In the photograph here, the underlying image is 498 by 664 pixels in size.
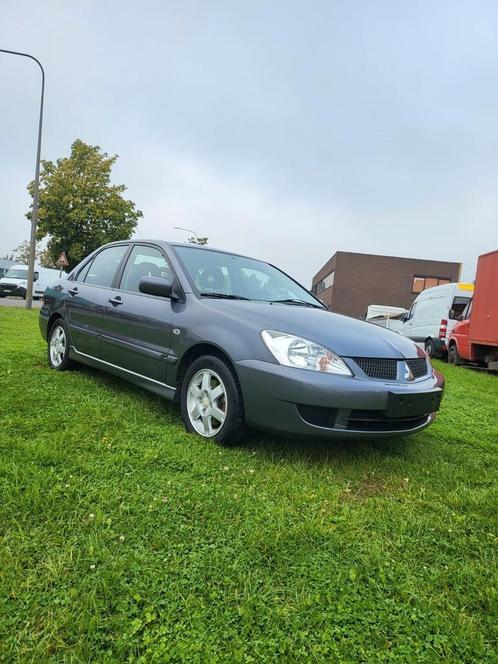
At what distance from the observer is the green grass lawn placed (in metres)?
1.62

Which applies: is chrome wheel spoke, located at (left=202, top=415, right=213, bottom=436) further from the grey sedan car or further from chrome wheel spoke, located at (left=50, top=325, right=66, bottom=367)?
chrome wheel spoke, located at (left=50, top=325, right=66, bottom=367)

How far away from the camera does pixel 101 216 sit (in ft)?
91.1

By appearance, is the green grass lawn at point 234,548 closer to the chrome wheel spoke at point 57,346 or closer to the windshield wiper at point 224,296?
the windshield wiper at point 224,296

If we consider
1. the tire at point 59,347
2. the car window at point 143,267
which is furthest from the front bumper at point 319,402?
the tire at point 59,347

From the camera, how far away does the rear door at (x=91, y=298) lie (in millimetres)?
4543

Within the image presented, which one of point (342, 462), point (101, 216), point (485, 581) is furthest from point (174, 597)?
point (101, 216)

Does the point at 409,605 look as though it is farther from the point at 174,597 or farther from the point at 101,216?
the point at 101,216

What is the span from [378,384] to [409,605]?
1360 mm

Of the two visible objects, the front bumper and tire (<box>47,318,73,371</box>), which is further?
tire (<box>47,318,73,371</box>)

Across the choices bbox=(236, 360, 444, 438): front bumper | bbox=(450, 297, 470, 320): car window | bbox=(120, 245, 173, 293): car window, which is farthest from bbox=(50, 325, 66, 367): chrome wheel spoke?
bbox=(450, 297, 470, 320): car window

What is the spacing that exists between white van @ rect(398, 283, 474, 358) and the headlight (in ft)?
31.9

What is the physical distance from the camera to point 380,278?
43.3 meters

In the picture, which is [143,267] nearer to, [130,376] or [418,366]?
[130,376]

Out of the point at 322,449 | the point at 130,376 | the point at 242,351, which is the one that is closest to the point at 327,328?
the point at 242,351
